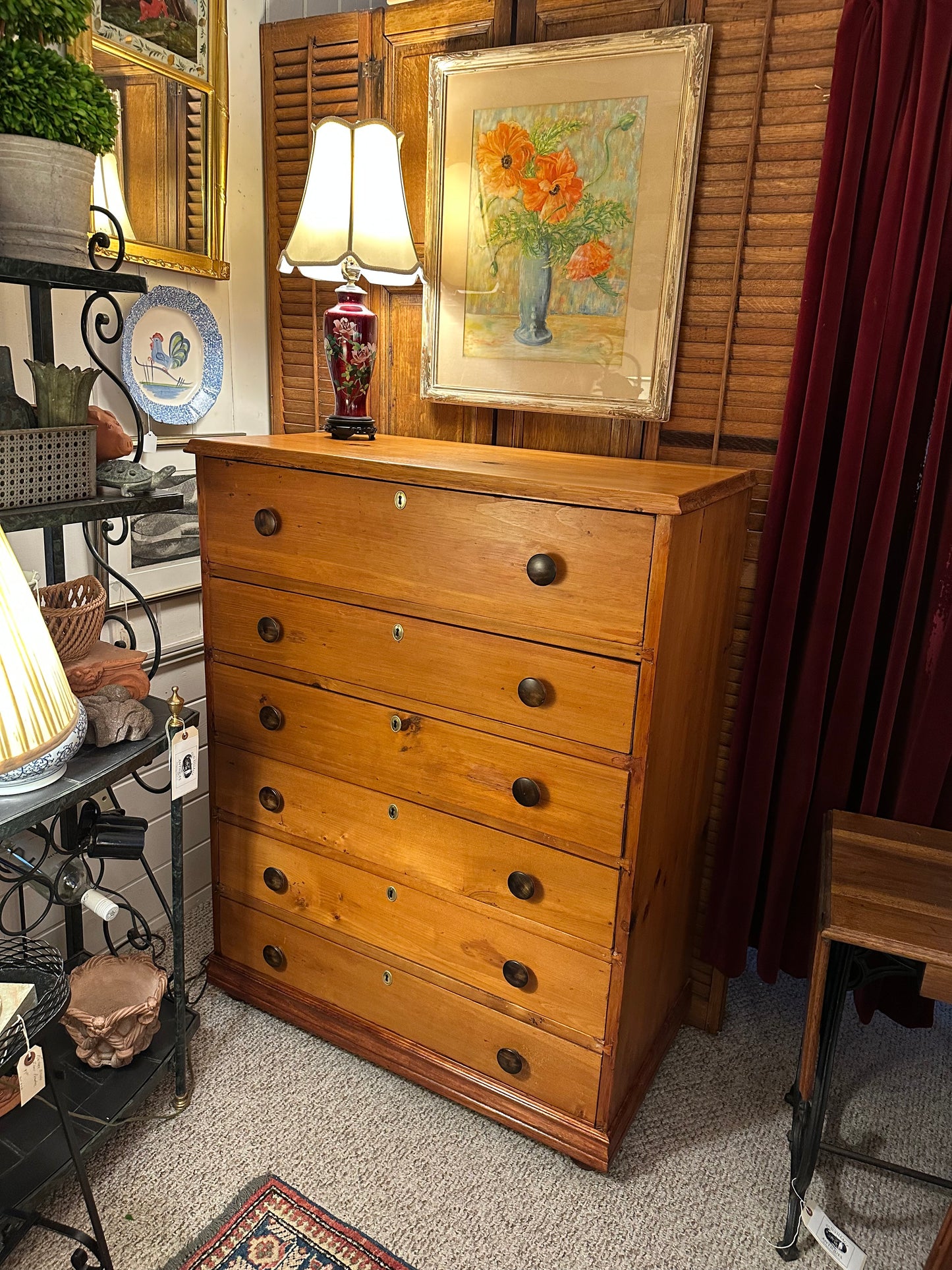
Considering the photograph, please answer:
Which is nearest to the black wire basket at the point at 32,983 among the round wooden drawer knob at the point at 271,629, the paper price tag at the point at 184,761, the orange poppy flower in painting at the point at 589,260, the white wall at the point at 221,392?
the paper price tag at the point at 184,761

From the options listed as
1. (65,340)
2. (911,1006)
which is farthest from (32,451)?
(911,1006)

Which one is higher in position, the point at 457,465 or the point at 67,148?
the point at 67,148

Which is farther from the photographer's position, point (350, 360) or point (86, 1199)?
point (350, 360)

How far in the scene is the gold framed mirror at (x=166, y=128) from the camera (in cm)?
177

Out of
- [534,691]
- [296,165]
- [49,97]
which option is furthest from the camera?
[296,165]

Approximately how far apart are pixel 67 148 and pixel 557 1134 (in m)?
1.90

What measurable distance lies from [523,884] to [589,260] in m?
1.27

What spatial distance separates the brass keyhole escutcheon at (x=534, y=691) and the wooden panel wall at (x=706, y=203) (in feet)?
2.08

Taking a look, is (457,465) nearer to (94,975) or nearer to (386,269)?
(386,269)

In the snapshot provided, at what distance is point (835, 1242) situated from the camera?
4.81 feet

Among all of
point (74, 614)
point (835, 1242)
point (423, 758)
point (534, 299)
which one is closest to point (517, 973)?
point (423, 758)

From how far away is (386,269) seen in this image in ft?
6.03

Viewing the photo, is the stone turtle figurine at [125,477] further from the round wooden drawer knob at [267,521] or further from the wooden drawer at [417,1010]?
the wooden drawer at [417,1010]

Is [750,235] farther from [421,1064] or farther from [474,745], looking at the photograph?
[421,1064]
